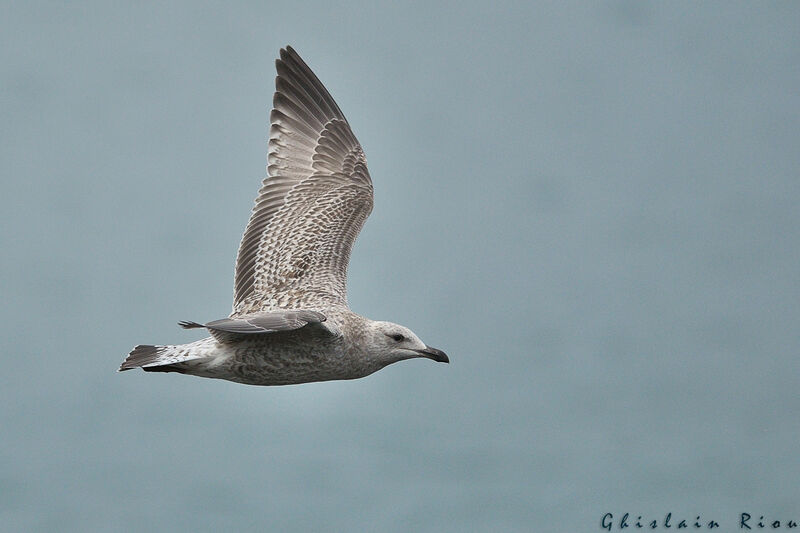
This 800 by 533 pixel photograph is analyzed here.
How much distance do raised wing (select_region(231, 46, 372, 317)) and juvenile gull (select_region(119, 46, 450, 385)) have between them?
0.04ft

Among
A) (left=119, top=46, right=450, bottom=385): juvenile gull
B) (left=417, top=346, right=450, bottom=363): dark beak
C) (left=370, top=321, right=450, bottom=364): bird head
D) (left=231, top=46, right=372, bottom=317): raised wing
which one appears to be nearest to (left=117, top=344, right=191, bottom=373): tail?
(left=119, top=46, right=450, bottom=385): juvenile gull

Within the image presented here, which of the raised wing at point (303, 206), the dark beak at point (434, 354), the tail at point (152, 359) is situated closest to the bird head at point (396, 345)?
the dark beak at point (434, 354)

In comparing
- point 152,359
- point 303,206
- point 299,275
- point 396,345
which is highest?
point 303,206

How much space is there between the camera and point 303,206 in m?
14.5

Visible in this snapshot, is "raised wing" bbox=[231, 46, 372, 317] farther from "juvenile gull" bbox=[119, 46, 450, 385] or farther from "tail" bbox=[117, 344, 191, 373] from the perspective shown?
"tail" bbox=[117, 344, 191, 373]

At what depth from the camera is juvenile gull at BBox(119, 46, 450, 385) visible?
1185 centimetres

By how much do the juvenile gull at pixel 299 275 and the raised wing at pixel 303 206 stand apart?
0.01 m

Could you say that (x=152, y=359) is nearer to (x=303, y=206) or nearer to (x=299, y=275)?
(x=299, y=275)

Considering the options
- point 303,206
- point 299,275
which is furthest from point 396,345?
point 303,206

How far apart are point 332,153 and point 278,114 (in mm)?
830

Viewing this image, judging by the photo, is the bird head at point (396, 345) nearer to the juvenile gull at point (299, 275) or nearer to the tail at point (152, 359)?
the juvenile gull at point (299, 275)

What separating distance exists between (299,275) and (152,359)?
218cm

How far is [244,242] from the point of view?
14.0 metres

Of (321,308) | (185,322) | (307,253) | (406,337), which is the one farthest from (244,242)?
(185,322)
